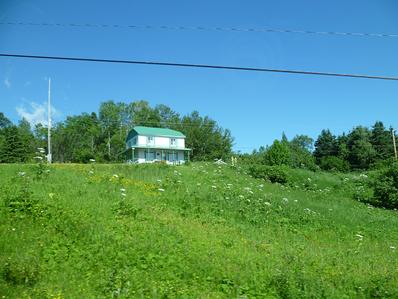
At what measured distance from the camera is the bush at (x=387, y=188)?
23.3 meters

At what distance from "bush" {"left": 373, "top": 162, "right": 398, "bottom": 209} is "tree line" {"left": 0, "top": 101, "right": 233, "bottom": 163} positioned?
4060 centimetres

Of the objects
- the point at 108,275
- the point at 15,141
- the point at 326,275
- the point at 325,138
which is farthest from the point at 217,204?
the point at 325,138

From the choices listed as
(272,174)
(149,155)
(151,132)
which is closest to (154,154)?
(149,155)

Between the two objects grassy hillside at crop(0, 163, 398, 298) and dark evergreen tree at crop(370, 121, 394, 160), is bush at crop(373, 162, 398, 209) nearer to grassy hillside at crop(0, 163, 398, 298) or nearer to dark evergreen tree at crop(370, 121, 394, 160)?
grassy hillside at crop(0, 163, 398, 298)

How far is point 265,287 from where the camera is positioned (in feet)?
26.6

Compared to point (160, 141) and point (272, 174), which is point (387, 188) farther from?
point (160, 141)

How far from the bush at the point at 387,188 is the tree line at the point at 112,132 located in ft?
133

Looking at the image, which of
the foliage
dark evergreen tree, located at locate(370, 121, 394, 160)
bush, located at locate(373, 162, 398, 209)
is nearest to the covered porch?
the foliage

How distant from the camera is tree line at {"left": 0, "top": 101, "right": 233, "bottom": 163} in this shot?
66812 mm

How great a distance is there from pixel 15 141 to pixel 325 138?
1793 inches

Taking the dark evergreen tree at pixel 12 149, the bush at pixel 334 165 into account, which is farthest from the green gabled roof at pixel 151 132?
the bush at pixel 334 165

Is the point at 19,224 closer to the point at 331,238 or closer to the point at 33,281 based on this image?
the point at 33,281

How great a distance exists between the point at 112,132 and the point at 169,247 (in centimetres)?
6821

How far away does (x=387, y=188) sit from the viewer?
2364 cm
